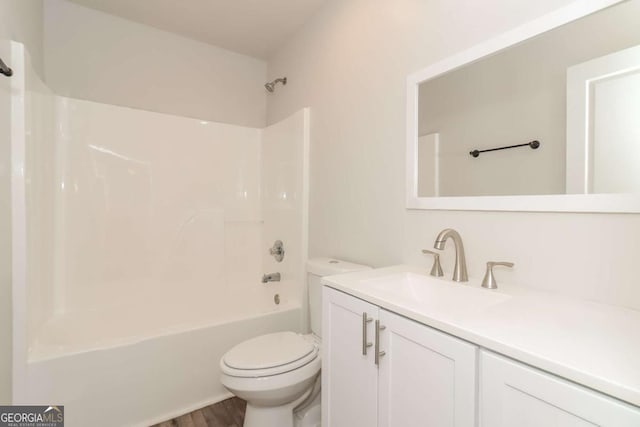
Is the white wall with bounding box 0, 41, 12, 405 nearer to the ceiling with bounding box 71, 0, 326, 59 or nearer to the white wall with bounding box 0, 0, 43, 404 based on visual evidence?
the white wall with bounding box 0, 0, 43, 404

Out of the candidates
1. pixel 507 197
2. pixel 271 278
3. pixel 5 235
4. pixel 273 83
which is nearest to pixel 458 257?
pixel 507 197

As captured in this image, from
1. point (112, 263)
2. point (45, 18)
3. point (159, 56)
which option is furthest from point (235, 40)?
point (112, 263)

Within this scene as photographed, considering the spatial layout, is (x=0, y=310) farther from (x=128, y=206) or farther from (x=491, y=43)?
(x=491, y=43)

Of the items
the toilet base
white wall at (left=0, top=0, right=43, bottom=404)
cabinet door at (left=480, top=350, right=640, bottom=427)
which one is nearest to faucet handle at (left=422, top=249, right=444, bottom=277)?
cabinet door at (left=480, top=350, right=640, bottom=427)

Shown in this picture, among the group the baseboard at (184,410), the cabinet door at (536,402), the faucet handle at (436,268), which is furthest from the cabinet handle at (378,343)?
the baseboard at (184,410)

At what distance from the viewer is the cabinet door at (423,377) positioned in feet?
2.24

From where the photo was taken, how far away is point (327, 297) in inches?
45.6

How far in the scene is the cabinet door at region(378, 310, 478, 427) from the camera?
68 cm

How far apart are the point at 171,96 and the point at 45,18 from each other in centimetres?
85

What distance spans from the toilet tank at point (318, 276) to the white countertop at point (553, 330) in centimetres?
57

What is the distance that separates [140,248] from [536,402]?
7.88 feet

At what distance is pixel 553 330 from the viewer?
2.20 ft

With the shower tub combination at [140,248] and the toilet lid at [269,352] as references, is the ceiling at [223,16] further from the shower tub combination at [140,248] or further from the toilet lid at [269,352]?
the toilet lid at [269,352]

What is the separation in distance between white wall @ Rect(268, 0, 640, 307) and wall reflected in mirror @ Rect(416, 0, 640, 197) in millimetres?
102
